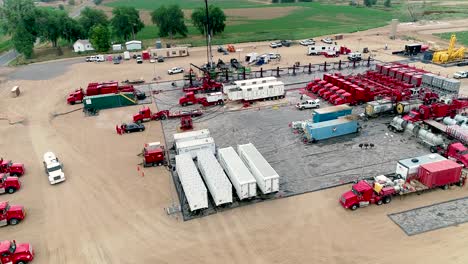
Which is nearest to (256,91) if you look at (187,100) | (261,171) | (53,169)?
(187,100)

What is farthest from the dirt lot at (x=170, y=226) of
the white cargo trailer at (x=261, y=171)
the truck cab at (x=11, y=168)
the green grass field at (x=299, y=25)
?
the green grass field at (x=299, y=25)

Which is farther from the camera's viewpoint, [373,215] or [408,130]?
[408,130]

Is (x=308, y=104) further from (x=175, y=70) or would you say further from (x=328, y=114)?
(x=175, y=70)

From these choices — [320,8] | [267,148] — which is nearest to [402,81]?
[267,148]

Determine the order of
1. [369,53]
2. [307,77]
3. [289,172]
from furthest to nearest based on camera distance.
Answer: [369,53]
[307,77]
[289,172]

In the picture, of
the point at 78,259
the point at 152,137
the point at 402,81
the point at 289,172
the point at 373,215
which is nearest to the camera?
the point at 78,259

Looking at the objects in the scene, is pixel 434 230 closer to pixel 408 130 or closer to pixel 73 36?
pixel 408 130
